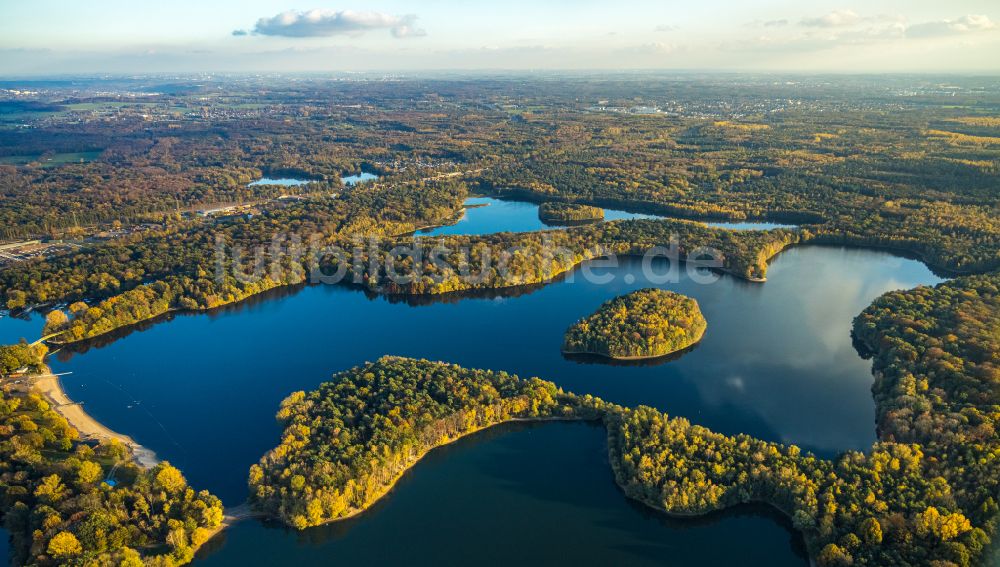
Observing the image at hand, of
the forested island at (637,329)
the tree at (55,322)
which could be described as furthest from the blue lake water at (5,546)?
the forested island at (637,329)

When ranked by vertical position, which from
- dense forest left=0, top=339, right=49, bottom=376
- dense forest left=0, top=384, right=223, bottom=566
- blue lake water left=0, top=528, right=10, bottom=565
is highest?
dense forest left=0, top=339, right=49, bottom=376

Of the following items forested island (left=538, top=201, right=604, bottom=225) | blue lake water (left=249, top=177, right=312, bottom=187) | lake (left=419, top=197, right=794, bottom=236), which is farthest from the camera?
blue lake water (left=249, top=177, right=312, bottom=187)

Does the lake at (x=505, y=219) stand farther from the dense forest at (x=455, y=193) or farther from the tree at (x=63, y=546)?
the tree at (x=63, y=546)

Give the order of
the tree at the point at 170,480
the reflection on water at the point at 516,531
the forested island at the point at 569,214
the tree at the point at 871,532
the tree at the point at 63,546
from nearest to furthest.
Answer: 1. the tree at the point at 63,546
2. the tree at the point at 871,532
3. the reflection on water at the point at 516,531
4. the tree at the point at 170,480
5. the forested island at the point at 569,214

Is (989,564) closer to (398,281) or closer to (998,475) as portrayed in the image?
(998,475)

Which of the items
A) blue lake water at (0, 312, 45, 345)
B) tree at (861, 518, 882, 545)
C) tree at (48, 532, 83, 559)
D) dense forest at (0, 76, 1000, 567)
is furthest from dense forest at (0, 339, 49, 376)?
tree at (861, 518, 882, 545)

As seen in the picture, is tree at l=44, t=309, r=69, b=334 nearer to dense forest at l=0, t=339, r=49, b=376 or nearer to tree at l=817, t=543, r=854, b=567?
dense forest at l=0, t=339, r=49, b=376

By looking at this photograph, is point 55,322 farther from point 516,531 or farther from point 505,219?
point 505,219
